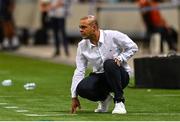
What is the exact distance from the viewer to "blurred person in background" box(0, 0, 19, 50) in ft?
99.2

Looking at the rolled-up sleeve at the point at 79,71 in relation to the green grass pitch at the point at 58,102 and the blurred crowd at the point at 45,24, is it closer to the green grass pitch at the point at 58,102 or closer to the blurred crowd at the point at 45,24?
the green grass pitch at the point at 58,102

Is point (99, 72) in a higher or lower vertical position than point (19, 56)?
higher

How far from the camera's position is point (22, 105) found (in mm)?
13430

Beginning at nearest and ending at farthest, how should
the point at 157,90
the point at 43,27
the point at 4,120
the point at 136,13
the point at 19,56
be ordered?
the point at 4,120 → the point at 157,90 → the point at 19,56 → the point at 136,13 → the point at 43,27

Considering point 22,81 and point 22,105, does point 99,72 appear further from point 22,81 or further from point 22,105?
point 22,81

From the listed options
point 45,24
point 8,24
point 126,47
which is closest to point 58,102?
point 126,47

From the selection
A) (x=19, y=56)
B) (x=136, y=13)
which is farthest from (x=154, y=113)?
(x=136, y=13)

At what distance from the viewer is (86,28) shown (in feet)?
39.3

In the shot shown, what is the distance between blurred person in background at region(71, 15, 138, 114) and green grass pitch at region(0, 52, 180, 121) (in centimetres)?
26

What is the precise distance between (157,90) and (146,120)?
4.98 meters

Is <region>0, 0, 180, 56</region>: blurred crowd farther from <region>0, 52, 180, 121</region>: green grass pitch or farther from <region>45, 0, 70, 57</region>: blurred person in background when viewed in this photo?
<region>0, 52, 180, 121</region>: green grass pitch

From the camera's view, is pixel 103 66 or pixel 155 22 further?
pixel 155 22

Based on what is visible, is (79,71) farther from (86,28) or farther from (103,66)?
(86,28)

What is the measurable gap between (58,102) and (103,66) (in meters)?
2.05
